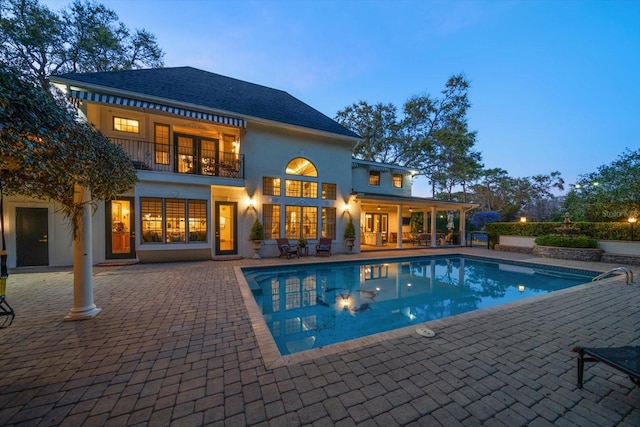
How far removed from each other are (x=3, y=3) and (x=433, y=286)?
22.6 metres

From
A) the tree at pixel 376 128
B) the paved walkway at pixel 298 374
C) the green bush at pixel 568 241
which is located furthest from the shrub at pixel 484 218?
the paved walkway at pixel 298 374

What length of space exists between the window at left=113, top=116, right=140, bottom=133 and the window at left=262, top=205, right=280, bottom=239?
600cm

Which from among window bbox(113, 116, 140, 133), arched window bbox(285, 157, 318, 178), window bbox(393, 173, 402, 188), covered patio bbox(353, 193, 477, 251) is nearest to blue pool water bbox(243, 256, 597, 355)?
covered patio bbox(353, 193, 477, 251)

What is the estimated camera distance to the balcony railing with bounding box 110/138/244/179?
31.1 ft

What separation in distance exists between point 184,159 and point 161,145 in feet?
3.42

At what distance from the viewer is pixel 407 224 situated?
2067cm

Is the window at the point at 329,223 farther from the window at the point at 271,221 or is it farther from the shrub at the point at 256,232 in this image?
the shrub at the point at 256,232

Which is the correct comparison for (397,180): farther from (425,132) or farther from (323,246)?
(323,246)

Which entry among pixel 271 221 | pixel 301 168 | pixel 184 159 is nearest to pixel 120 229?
pixel 184 159

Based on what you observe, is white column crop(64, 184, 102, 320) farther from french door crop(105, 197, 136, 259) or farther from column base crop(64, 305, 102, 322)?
french door crop(105, 197, 136, 259)

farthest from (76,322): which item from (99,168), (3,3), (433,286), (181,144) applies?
(3,3)

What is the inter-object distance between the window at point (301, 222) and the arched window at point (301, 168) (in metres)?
1.76

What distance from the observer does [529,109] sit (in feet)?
148

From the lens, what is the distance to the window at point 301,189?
465 inches
